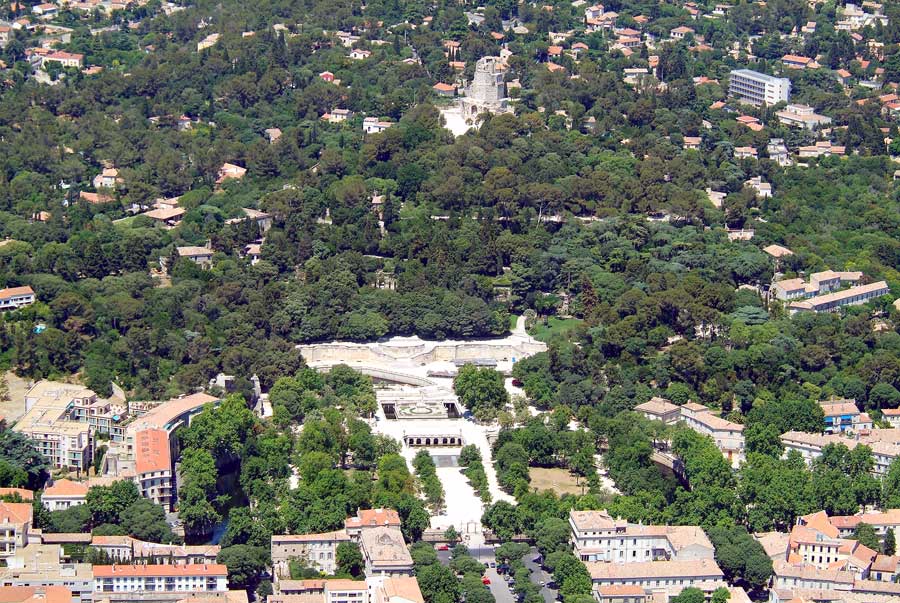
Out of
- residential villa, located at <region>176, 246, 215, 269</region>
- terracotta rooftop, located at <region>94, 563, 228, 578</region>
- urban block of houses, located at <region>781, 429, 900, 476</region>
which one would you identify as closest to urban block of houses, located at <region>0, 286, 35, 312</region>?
residential villa, located at <region>176, 246, 215, 269</region>

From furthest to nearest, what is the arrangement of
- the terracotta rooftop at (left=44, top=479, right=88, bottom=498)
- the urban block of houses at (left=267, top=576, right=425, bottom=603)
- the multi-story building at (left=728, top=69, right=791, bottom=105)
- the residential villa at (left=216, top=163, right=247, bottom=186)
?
the multi-story building at (left=728, top=69, right=791, bottom=105)
the residential villa at (left=216, top=163, right=247, bottom=186)
the terracotta rooftop at (left=44, top=479, right=88, bottom=498)
the urban block of houses at (left=267, top=576, right=425, bottom=603)

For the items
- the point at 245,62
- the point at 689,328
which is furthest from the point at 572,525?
the point at 245,62

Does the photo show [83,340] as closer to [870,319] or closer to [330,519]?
[330,519]

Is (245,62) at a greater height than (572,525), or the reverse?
(572,525)

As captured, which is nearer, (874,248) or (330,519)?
(330,519)

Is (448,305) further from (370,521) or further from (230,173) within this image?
(370,521)

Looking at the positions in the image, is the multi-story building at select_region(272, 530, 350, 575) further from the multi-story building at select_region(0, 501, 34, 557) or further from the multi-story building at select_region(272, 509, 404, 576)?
the multi-story building at select_region(0, 501, 34, 557)

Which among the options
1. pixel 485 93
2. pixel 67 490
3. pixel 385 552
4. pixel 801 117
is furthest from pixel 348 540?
pixel 801 117

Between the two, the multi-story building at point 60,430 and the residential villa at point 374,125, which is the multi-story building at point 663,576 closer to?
the multi-story building at point 60,430
